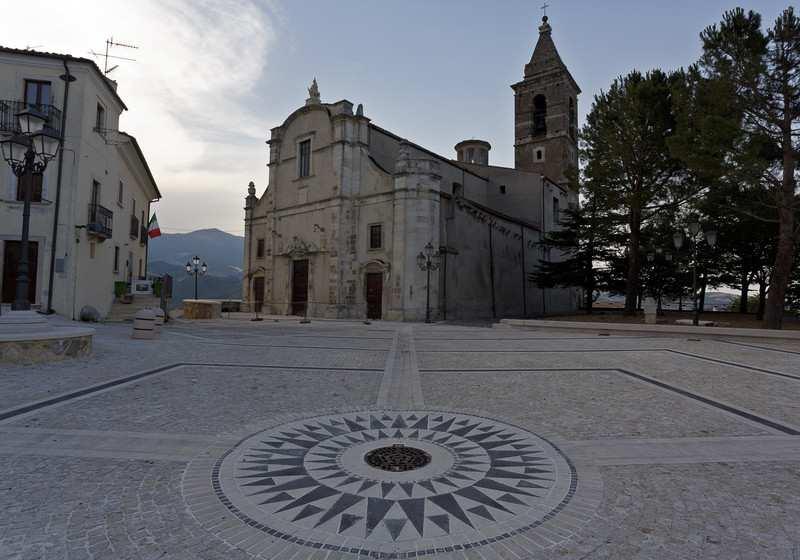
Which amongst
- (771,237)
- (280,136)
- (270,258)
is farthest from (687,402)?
(280,136)

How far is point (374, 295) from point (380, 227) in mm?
4166

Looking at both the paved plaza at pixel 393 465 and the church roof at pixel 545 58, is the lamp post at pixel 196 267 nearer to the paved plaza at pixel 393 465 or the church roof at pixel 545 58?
the paved plaza at pixel 393 465

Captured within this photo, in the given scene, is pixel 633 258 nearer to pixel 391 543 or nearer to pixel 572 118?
pixel 391 543

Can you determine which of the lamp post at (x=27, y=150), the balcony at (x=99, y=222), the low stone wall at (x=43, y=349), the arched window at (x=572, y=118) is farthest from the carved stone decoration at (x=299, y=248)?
the arched window at (x=572, y=118)

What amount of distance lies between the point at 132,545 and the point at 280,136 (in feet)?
110

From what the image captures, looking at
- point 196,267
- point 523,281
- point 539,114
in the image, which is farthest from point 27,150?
point 539,114

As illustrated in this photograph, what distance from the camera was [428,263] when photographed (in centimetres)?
2300

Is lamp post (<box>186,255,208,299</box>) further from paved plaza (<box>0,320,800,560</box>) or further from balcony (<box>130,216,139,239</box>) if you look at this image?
paved plaza (<box>0,320,800,560</box>)

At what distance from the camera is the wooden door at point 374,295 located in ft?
84.1

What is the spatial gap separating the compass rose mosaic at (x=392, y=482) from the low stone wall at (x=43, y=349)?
658 centimetres

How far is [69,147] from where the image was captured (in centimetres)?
1608

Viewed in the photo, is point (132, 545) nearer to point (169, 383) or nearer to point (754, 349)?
point (169, 383)

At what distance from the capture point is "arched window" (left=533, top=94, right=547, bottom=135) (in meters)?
43.8

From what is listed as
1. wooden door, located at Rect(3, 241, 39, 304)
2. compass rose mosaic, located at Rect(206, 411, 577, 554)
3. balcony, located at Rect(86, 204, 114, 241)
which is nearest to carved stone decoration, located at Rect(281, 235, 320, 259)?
balcony, located at Rect(86, 204, 114, 241)
